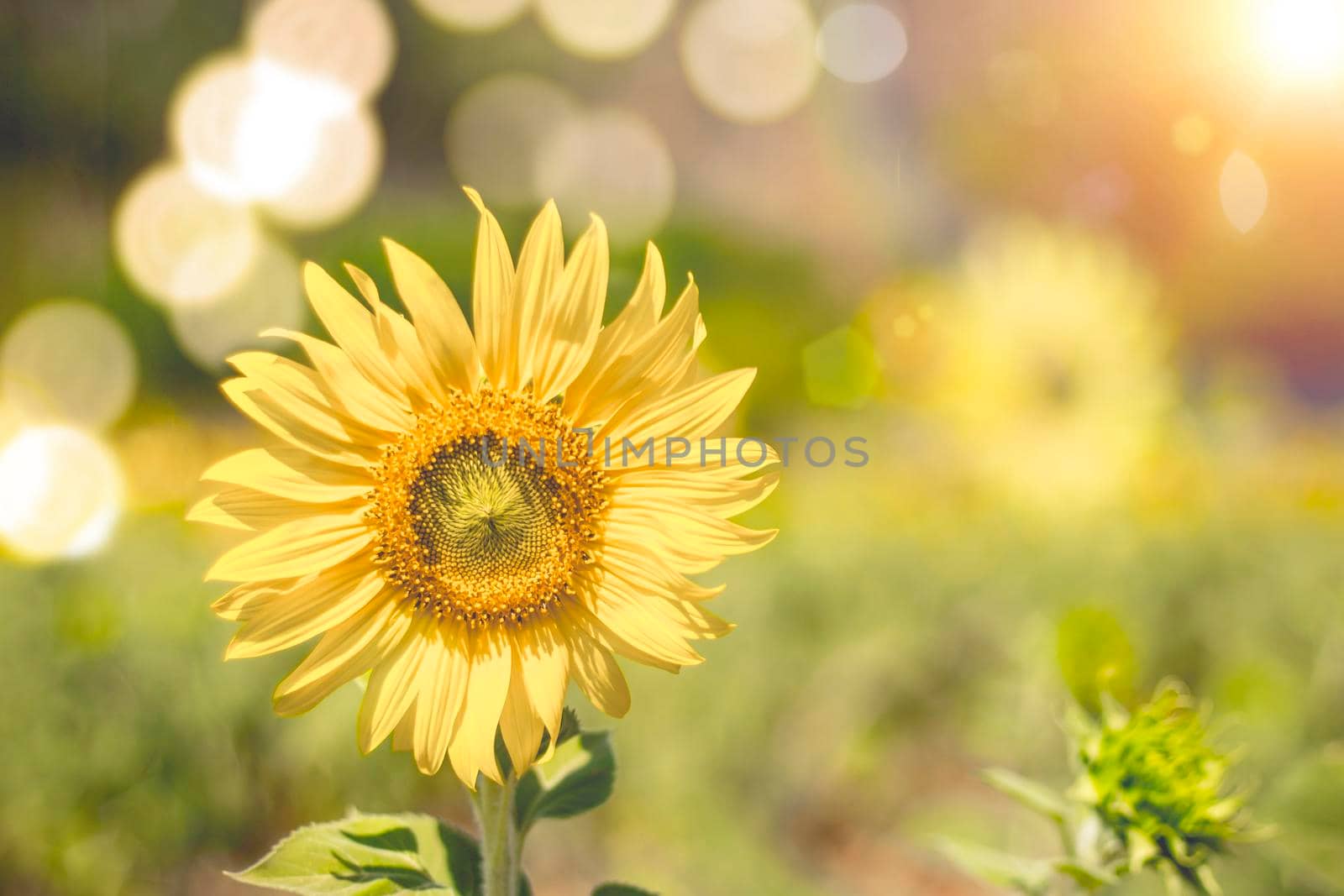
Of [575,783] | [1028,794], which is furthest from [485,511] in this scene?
[1028,794]

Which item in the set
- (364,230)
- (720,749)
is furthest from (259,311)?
(720,749)

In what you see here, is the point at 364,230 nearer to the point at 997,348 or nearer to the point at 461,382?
the point at 997,348

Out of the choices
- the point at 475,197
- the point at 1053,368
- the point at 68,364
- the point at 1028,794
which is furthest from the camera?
the point at 68,364

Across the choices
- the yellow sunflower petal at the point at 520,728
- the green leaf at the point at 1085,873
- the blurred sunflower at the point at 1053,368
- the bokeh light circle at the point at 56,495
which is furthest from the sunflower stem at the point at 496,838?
the blurred sunflower at the point at 1053,368

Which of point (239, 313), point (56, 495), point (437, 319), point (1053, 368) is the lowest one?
point (56, 495)

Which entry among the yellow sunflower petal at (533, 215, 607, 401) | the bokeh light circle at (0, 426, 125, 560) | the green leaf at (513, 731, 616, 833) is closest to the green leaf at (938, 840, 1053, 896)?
the green leaf at (513, 731, 616, 833)

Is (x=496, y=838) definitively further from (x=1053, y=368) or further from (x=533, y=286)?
(x=1053, y=368)
